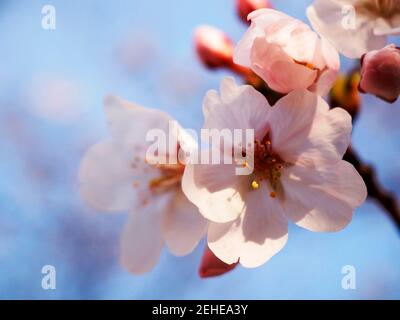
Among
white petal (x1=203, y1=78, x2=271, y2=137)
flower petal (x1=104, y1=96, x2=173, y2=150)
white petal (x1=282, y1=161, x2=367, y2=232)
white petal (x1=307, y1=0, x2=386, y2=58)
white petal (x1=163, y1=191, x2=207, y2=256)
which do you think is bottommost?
white petal (x1=163, y1=191, x2=207, y2=256)

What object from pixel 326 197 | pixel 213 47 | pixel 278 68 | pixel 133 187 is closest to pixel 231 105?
pixel 278 68

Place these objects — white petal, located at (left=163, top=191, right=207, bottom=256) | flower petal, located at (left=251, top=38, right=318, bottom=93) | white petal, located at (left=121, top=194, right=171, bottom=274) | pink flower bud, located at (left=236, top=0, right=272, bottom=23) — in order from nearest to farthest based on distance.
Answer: flower petal, located at (left=251, top=38, right=318, bottom=93) → white petal, located at (left=163, top=191, right=207, bottom=256) → white petal, located at (left=121, top=194, right=171, bottom=274) → pink flower bud, located at (left=236, top=0, right=272, bottom=23)

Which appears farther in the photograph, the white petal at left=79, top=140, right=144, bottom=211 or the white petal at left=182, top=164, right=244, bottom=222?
the white petal at left=79, top=140, right=144, bottom=211

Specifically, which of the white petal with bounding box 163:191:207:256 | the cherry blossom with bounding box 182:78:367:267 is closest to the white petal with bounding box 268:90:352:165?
the cherry blossom with bounding box 182:78:367:267

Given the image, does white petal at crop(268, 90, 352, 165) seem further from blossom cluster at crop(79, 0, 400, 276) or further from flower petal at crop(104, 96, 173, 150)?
flower petal at crop(104, 96, 173, 150)

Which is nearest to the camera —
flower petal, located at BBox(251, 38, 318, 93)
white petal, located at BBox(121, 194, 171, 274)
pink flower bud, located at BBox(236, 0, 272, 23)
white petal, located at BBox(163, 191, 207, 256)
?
flower petal, located at BBox(251, 38, 318, 93)
